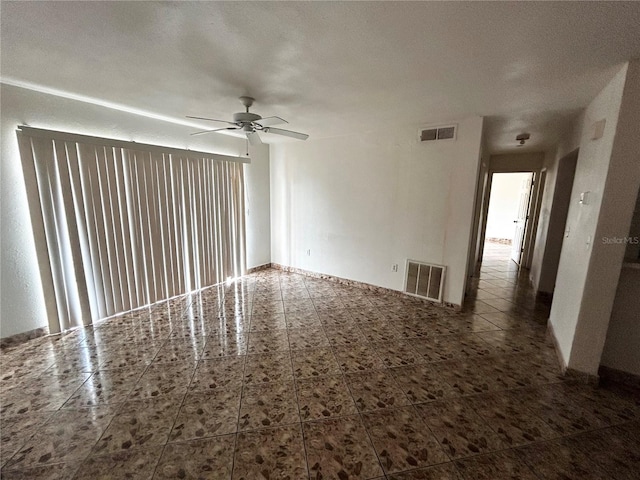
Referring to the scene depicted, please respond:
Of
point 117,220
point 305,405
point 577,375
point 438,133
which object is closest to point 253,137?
point 117,220

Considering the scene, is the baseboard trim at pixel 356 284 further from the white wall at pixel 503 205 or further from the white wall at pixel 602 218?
the white wall at pixel 503 205

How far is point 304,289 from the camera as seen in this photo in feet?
14.3

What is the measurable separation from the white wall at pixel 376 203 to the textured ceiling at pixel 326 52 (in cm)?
89

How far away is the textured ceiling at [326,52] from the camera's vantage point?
1370 millimetres

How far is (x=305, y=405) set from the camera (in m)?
1.94

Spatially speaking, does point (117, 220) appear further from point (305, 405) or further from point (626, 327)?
point (626, 327)

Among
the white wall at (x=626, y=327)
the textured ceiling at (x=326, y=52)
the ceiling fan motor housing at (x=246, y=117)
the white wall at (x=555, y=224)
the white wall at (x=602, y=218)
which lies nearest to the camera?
the textured ceiling at (x=326, y=52)

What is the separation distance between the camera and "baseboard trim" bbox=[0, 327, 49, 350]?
2574mm

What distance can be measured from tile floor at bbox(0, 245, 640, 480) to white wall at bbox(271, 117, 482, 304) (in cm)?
114

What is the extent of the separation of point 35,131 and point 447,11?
360 cm

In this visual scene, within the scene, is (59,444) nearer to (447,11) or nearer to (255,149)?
(447,11)

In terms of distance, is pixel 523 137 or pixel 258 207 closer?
pixel 523 137

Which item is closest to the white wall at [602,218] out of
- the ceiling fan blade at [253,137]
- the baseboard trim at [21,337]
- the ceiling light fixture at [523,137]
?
the ceiling light fixture at [523,137]

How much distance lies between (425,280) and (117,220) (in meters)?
4.18
